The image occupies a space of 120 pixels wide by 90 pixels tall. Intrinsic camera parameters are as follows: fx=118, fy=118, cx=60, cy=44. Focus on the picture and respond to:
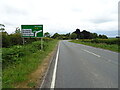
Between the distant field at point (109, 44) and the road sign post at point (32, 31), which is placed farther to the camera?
the distant field at point (109, 44)

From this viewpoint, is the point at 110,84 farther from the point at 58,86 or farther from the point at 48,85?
the point at 48,85

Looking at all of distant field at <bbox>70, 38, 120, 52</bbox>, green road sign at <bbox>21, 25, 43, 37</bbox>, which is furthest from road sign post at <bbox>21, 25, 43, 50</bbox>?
distant field at <bbox>70, 38, 120, 52</bbox>

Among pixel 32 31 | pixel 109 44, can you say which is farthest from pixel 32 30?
pixel 109 44

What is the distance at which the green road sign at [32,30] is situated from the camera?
17.1 m

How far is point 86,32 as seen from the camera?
372 ft

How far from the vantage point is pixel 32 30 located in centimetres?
1720

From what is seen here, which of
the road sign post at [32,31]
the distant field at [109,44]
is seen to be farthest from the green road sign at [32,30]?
the distant field at [109,44]

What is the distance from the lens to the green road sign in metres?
17.1

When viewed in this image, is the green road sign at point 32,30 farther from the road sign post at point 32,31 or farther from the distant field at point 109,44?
the distant field at point 109,44

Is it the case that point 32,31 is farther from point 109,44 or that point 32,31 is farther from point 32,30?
point 109,44

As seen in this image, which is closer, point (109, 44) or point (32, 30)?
point (32, 30)

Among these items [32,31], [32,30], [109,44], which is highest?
[32,30]

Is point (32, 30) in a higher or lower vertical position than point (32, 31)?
higher

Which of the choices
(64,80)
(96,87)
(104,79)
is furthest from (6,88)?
(104,79)
